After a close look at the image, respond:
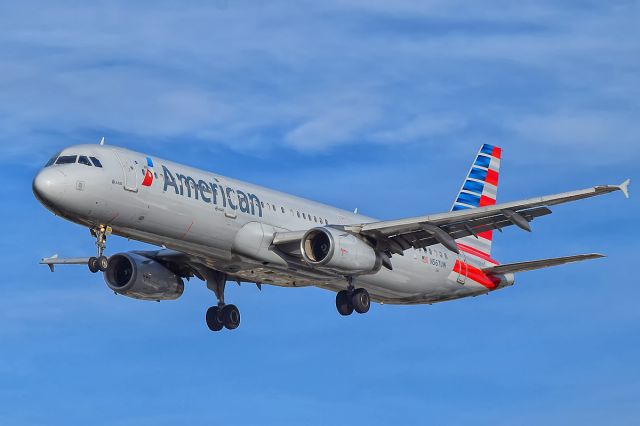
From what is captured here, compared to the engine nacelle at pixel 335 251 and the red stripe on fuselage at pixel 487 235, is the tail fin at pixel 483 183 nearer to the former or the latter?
the red stripe on fuselage at pixel 487 235

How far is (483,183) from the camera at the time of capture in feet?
221

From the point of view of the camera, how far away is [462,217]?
170 ft

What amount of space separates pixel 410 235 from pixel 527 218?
Result: 522cm

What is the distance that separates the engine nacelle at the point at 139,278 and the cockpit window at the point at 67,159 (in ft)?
30.9

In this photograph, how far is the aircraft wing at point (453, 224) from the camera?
49.5m

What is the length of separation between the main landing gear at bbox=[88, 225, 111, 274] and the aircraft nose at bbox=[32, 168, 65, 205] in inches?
89.4

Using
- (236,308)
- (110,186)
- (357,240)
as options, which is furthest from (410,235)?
(110,186)

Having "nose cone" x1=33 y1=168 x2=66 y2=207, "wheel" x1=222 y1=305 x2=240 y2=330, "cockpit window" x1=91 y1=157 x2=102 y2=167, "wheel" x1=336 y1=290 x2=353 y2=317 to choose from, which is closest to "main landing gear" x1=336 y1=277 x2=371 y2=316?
"wheel" x1=336 y1=290 x2=353 y2=317

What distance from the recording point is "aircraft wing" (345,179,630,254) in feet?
162

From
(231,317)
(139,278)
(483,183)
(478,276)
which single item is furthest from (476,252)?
(139,278)

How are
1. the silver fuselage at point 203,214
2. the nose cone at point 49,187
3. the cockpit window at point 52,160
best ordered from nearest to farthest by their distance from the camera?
the nose cone at point 49,187
the silver fuselage at point 203,214
the cockpit window at point 52,160

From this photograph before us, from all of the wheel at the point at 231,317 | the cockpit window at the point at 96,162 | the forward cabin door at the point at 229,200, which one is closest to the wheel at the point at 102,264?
the cockpit window at the point at 96,162

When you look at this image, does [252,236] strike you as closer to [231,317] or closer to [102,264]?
[102,264]

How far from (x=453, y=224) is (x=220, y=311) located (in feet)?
36.6
